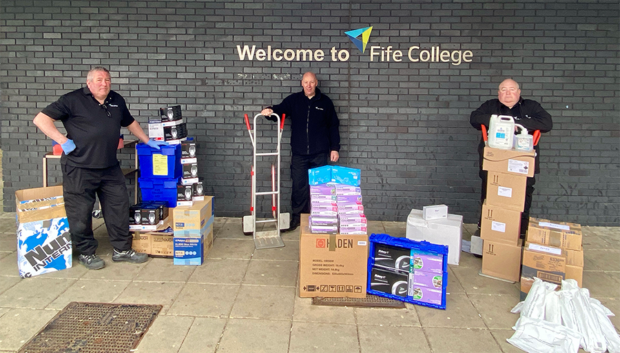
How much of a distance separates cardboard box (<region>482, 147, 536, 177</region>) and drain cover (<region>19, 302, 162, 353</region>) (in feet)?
10.2

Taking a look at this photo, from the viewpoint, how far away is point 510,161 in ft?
14.4

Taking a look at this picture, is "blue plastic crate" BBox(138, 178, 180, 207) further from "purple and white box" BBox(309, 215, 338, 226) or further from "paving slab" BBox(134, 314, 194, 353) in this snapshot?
"purple and white box" BBox(309, 215, 338, 226)

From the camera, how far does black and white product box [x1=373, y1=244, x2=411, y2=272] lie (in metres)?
3.94

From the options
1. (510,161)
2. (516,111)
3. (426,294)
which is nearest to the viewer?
(426,294)

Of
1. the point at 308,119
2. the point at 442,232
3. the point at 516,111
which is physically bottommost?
the point at 442,232

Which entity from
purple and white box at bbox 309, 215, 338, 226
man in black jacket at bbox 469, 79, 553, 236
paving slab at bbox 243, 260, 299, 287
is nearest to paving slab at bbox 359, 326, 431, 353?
purple and white box at bbox 309, 215, 338, 226

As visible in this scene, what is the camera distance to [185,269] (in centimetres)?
464

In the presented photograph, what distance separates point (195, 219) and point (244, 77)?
213cm

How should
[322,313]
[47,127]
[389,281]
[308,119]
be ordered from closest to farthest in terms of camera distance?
[322,313], [389,281], [47,127], [308,119]

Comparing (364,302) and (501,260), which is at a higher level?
(501,260)

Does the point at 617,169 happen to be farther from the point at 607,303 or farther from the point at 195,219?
the point at 195,219

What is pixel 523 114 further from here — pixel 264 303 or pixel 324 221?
pixel 264 303

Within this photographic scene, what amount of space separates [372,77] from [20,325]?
440 centimetres

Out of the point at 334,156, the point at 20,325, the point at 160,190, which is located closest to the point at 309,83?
the point at 334,156
